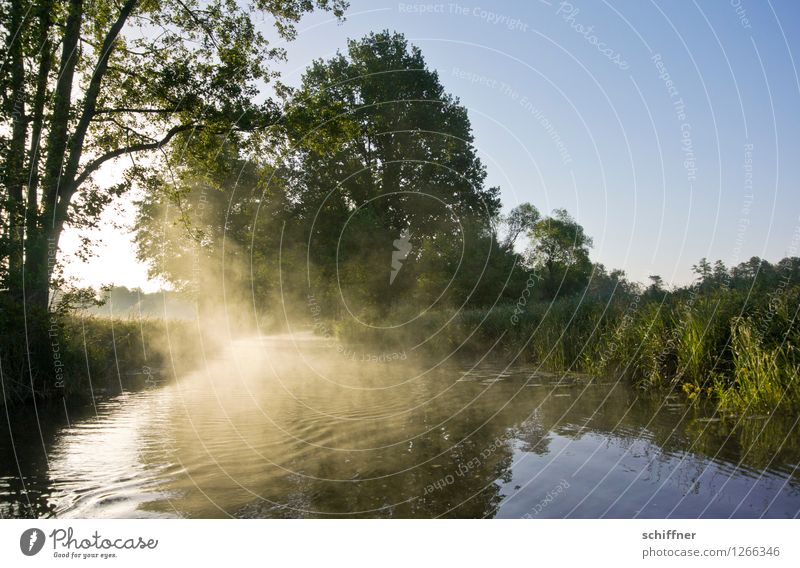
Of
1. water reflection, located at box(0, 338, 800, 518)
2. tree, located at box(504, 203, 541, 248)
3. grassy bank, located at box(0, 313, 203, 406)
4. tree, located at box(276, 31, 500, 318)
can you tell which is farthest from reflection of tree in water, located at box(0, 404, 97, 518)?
tree, located at box(504, 203, 541, 248)

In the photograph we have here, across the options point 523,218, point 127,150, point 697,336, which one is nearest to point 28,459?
point 697,336

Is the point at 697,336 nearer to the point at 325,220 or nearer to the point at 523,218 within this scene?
the point at 325,220

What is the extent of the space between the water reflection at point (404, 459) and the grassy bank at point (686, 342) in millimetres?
919

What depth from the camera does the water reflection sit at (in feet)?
Result: 17.7

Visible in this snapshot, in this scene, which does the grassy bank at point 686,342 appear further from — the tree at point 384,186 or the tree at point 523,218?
the tree at point 523,218

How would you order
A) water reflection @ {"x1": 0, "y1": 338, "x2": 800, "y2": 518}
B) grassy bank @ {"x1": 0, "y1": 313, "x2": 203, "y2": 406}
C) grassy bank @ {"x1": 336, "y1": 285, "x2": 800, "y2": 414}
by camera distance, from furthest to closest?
grassy bank @ {"x1": 0, "y1": 313, "x2": 203, "y2": 406} → grassy bank @ {"x1": 336, "y1": 285, "x2": 800, "y2": 414} → water reflection @ {"x1": 0, "y1": 338, "x2": 800, "y2": 518}

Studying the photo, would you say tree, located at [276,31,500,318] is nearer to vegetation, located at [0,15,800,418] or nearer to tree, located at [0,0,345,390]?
vegetation, located at [0,15,800,418]

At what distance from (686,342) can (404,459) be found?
827 centimetres

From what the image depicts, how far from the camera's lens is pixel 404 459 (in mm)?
7262

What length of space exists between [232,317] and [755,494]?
50491 mm

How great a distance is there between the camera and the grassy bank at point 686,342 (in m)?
9.62

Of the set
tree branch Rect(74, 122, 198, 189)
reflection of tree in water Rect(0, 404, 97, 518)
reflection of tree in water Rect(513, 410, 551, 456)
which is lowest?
reflection of tree in water Rect(513, 410, 551, 456)

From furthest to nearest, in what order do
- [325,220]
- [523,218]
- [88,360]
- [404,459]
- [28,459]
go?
[523,218] → [325,220] → [88,360] → [28,459] → [404,459]

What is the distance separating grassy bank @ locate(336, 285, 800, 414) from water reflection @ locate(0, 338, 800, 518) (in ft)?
3.02
